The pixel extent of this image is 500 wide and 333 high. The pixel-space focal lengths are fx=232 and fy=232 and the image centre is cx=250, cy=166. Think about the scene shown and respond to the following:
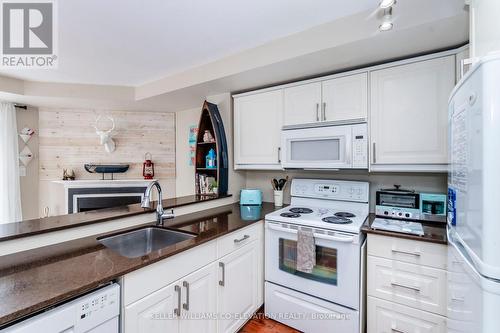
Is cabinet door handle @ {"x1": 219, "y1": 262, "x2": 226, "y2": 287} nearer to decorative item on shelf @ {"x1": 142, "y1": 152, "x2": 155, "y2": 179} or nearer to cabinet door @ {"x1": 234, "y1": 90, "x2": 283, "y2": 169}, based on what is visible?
cabinet door @ {"x1": 234, "y1": 90, "x2": 283, "y2": 169}

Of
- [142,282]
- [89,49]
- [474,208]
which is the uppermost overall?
[89,49]

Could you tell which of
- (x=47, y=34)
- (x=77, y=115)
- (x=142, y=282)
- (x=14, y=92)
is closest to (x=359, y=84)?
(x=142, y=282)

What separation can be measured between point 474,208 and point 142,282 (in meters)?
1.34

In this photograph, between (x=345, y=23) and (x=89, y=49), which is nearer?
(x=345, y=23)

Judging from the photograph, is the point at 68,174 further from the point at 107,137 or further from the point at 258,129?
the point at 258,129

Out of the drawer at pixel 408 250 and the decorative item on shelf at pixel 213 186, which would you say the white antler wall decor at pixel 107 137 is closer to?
the decorative item on shelf at pixel 213 186

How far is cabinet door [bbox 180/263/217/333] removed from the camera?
132cm

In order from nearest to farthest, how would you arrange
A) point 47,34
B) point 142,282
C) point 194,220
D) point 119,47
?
point 142,282 < point 47,34 < point 194,220 < point 119,47

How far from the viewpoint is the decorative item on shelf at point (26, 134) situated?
327cm

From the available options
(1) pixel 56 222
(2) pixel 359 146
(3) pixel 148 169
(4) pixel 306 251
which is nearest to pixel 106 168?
(3) pixel 148 169

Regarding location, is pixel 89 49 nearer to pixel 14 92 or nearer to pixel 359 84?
pixel 14 92

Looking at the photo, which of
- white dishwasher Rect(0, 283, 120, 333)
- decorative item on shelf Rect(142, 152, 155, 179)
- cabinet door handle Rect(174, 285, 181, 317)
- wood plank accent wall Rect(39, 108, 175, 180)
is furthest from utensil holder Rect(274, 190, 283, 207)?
decorative item on shelf Rect(142, 152, 155, 179)

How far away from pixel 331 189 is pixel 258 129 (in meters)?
0.95

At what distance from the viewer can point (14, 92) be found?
8.73ft
